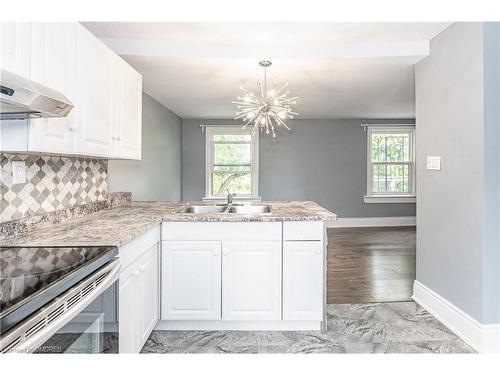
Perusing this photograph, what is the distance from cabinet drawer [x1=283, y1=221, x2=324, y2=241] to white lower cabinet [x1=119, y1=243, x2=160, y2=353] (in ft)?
3.02

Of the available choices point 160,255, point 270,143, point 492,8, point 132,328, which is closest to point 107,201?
point 160,255

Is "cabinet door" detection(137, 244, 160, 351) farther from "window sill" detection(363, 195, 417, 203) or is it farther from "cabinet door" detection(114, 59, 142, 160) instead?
"window sill" detection(363, 195, 417, 203)

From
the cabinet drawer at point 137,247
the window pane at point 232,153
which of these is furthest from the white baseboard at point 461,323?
the window pane at point 232,153

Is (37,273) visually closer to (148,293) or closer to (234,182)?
(148,293)

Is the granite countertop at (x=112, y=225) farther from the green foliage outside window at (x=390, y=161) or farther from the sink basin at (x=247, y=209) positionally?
the green foliage outside window at (x=390, y=161)

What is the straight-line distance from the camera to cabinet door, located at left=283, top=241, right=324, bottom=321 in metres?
2.14

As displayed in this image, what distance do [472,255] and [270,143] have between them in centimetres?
466

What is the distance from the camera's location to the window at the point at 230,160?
6383 mm

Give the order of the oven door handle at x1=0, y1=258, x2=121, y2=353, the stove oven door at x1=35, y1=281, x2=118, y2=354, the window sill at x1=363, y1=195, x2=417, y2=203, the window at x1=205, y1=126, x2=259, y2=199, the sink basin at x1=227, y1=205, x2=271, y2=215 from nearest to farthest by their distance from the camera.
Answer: the oven door handle at x1=0, y1=258, x2=121, y2=353, the stove oven door at x1=35, y1=281, x2=118, y2=354, the sink basin at x1=227, y1=205, x2=271, y2=215, the window at x1=205, y1=126, x2=259, y2=199, the window sill at x1=363, y1=195, x2=417, y2=203

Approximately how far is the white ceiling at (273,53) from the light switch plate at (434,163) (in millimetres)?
924

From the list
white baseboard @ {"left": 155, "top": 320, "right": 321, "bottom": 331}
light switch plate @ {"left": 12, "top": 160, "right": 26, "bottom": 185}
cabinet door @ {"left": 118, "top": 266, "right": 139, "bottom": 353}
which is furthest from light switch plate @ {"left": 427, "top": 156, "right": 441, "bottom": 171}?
light switch plate @ {"left": 12, "top": 160, "right": 26, "bottom": 185}

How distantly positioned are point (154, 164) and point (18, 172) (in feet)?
9.53
